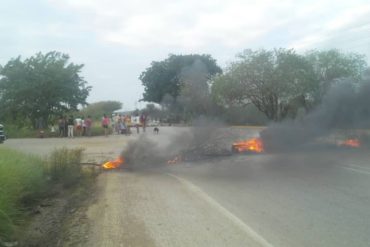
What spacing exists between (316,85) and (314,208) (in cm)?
2578

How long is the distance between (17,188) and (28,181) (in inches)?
56.0

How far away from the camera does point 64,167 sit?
44.2 ft

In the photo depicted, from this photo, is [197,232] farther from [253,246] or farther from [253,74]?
[253,74]

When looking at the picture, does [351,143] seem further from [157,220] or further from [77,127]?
[77,127]

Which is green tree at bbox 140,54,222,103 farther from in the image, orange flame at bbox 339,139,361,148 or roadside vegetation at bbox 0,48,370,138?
orange flame at bbox 339,139,361,148

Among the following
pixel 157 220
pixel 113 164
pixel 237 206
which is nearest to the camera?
pixel 157 220

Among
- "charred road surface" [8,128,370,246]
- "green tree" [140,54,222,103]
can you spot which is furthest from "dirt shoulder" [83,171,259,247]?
"green tree" [140,54,222,103]

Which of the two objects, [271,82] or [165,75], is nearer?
[271,82]

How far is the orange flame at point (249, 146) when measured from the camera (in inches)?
740

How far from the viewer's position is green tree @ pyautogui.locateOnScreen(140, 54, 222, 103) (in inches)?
2357

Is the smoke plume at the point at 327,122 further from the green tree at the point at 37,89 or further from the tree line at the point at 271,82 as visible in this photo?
the green tree at the point at 37,89

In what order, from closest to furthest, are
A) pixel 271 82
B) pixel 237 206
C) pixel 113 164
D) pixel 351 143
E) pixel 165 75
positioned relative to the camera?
pixel 237 206
pixel 113 164
pixel 351 143
pixel 271 82
pixel 165 75

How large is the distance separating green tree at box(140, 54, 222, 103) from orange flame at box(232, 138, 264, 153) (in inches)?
1553

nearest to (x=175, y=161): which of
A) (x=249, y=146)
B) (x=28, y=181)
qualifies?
(x=249, y=146)
